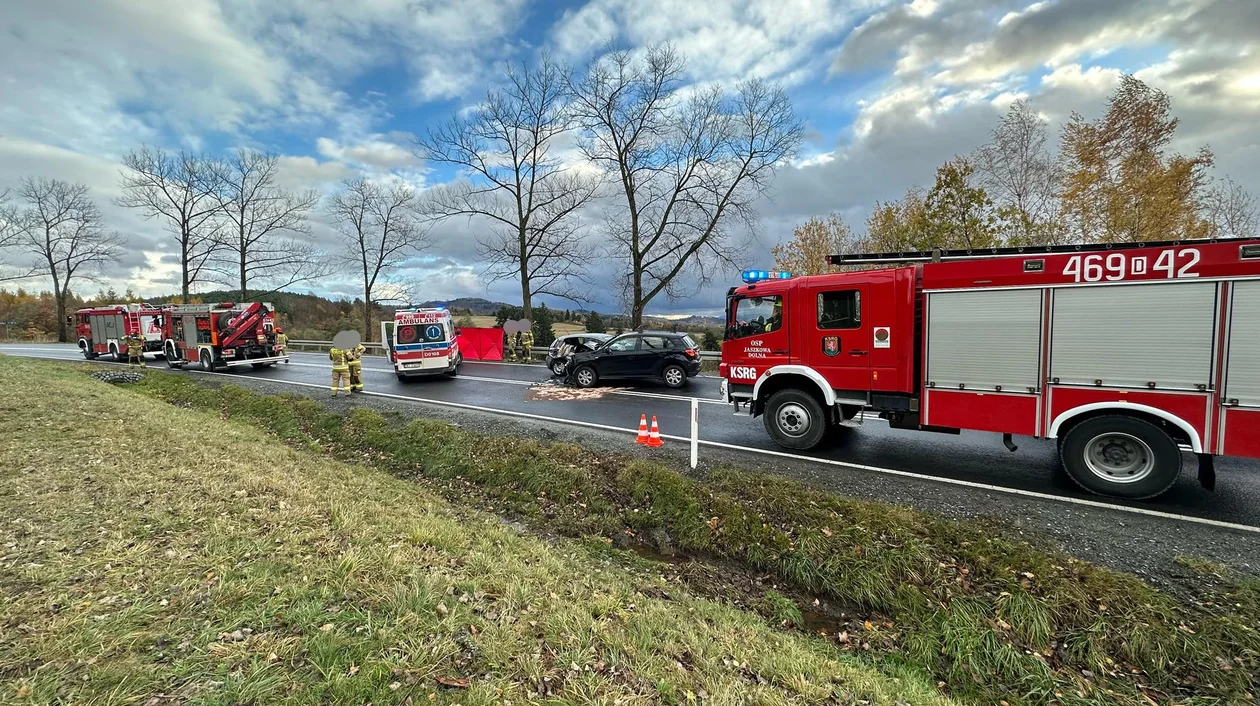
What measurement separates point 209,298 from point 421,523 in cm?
5983

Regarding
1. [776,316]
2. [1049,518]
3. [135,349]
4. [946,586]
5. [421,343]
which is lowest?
[946,586]

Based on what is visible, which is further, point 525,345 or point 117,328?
point 117,328

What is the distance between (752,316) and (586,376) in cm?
765

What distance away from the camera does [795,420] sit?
7.71 meters

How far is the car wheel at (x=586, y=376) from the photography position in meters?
14.9

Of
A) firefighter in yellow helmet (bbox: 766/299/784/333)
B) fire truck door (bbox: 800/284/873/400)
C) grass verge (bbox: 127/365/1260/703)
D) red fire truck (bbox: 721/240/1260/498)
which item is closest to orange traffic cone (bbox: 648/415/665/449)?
grass verge (bbox: 127/365/1260/703)

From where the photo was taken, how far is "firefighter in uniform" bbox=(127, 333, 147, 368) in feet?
70.7

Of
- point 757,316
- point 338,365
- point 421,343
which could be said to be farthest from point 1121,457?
point 421,343

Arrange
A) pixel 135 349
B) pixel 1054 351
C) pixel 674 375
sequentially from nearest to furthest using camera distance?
1. pixel 1054 351
2. pixel 674 375
3. pixel 135 349

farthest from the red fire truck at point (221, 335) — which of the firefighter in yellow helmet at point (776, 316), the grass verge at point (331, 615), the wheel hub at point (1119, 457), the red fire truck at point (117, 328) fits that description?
the wheel hub at point (1119, 457)

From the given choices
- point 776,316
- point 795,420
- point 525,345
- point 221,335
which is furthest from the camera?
point 525,345

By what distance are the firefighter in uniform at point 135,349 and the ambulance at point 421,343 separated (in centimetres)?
1374

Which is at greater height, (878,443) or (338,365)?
(338,365)

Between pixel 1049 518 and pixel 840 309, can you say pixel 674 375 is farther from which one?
pixel 1049 518
